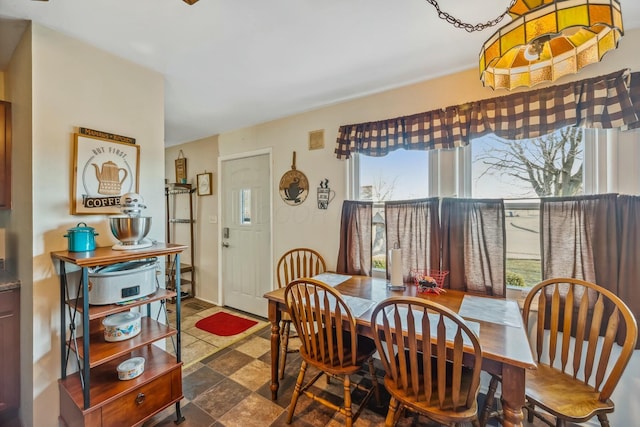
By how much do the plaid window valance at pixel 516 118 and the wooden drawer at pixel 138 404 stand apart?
223 centimetres

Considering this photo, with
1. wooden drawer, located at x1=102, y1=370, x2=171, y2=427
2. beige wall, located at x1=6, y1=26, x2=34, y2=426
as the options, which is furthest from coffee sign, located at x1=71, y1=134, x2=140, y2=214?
wooden drawer, located at x1=102, y1=370, x2=171, y2=427

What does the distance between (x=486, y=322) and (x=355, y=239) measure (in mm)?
1200

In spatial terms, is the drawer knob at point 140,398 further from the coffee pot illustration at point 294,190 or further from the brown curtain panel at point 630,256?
the brown curtain panel at point 630,256

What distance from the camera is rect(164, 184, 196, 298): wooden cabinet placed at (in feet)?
12.9

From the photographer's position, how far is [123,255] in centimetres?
142

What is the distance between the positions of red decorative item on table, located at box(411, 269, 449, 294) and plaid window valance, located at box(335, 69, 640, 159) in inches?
38.4

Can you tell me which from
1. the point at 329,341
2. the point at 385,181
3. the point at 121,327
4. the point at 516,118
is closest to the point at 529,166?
the point at 516,118

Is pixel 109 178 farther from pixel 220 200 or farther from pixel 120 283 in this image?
pixel 220 200

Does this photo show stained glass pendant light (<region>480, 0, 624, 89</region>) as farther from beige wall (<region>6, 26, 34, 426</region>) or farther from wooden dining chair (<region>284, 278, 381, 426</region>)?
beige wall (<region>6, 26, 34, 426</region>)

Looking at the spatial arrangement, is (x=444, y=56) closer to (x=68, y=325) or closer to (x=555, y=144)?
(x=555, y=144)

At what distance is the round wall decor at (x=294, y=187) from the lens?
286 centimetres

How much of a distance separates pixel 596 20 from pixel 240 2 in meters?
1.45

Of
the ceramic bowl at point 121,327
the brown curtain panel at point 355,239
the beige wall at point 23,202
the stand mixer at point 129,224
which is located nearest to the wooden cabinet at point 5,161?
A: the beige wall at point 23,202

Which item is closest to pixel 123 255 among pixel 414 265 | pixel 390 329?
pixel 390 329
